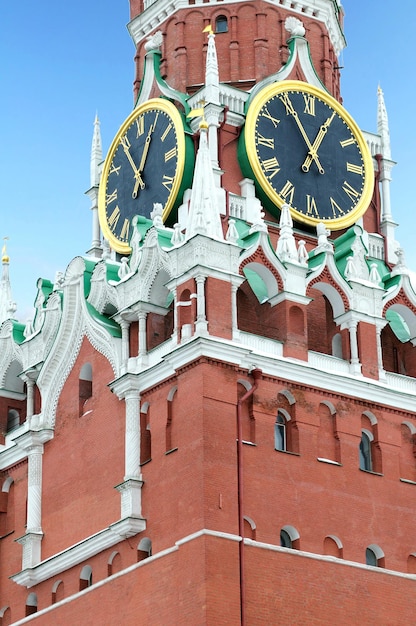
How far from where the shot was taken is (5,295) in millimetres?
49000

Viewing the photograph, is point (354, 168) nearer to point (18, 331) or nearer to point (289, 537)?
point (18, 331)

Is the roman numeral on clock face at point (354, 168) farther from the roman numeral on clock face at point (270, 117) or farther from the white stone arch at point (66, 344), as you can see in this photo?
the white stone arch at point (66, 344)

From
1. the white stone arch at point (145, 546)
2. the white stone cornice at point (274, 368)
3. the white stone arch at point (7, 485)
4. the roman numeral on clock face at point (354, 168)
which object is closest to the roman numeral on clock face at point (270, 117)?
the roman numeral on clock face at point (354, 168)

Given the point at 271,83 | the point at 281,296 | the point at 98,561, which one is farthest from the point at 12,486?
the point at 271,83

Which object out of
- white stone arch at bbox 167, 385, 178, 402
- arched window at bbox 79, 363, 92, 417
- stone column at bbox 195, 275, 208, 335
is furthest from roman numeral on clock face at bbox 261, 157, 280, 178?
white stone arch at bbox 167, 385, 178, 402

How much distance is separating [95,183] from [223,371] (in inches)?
442

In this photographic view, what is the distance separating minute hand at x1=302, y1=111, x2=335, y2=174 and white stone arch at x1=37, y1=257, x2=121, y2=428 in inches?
236

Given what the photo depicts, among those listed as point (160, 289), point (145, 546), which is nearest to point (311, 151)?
point (160, 289)

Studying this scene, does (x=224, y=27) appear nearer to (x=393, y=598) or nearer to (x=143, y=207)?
(x=143, y=207)

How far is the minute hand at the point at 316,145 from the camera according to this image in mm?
45875

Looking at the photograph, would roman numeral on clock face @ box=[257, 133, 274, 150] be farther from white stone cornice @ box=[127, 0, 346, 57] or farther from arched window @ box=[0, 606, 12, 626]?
arched window @ box=[0, 606, 12, 626]

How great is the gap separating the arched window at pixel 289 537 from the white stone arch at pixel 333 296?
19.1 feet

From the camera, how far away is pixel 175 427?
39781mm

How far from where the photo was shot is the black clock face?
45.4 metres
